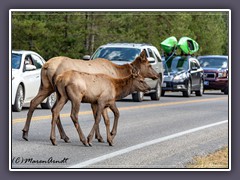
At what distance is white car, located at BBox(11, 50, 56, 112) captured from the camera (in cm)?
2136

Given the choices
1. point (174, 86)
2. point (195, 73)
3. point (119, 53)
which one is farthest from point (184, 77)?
point (119, 53)

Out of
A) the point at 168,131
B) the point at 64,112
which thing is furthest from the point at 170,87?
the point at 168,131

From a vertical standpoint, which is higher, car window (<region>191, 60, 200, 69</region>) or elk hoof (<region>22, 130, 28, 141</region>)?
car window (<region>191, 60, 200, 69</region>)

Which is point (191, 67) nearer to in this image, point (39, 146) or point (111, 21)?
point (111, 21)

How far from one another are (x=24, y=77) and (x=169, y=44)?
747 centimetres

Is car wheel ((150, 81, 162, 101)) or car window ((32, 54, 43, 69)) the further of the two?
car wheel ((150, 81, 162, 101))

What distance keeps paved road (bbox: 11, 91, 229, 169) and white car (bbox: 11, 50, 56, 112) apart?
37 centimetres

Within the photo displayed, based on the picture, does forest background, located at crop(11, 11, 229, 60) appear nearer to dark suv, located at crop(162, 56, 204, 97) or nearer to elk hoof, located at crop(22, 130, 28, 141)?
dark suv, located at crop(162, 56, 204, 97)

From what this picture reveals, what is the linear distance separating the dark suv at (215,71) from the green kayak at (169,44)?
3.17 metres

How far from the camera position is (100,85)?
15156 mm

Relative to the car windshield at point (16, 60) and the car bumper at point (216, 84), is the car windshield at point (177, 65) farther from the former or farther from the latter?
the car windshield at point (16, 60)

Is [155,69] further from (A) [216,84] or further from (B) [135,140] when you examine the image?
(B) [135,140]

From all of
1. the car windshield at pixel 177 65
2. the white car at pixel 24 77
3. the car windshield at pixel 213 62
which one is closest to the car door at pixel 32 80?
the white car at pixel 24 77
